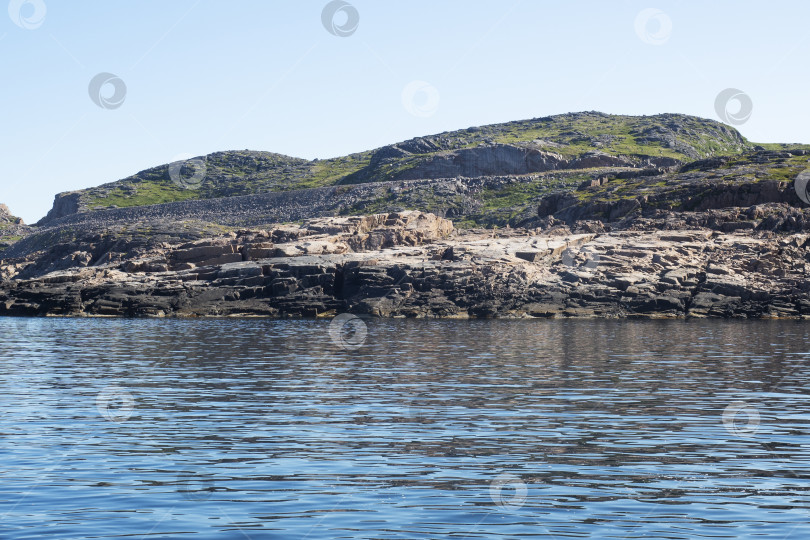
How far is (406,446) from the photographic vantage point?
23234 millimetres

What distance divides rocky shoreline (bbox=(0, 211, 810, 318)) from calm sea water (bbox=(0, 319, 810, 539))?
47.5 metres

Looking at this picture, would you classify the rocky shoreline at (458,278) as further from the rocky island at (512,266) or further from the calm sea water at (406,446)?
the calm sea water at (406,446)

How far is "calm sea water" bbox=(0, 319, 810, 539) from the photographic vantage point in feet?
52.3

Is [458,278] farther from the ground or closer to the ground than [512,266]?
closer to the ground

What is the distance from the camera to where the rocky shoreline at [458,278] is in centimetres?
9794

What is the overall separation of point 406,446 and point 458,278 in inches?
3209

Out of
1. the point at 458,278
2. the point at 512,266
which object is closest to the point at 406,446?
the point at 458,278

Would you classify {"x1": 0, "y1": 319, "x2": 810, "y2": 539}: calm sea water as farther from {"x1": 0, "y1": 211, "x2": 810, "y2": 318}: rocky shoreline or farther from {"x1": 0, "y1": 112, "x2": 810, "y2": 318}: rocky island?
{"x1": 0, "y1": 112, "x2": 810, "y2": 318}: rocky island

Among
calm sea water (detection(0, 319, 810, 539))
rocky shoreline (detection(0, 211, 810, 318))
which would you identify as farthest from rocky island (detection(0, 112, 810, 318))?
calm sea water (detection(0, 319, 810, 539))

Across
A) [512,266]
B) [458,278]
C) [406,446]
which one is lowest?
[406,446]

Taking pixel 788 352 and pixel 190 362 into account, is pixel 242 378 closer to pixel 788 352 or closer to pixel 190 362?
pixel 190 362

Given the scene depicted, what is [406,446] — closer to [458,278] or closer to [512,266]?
Answer: [458,278]

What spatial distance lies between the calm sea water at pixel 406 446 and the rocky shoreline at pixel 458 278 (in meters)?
47.5

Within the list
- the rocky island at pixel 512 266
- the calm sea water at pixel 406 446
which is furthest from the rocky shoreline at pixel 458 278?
the calm sea water at pixel 406 446
